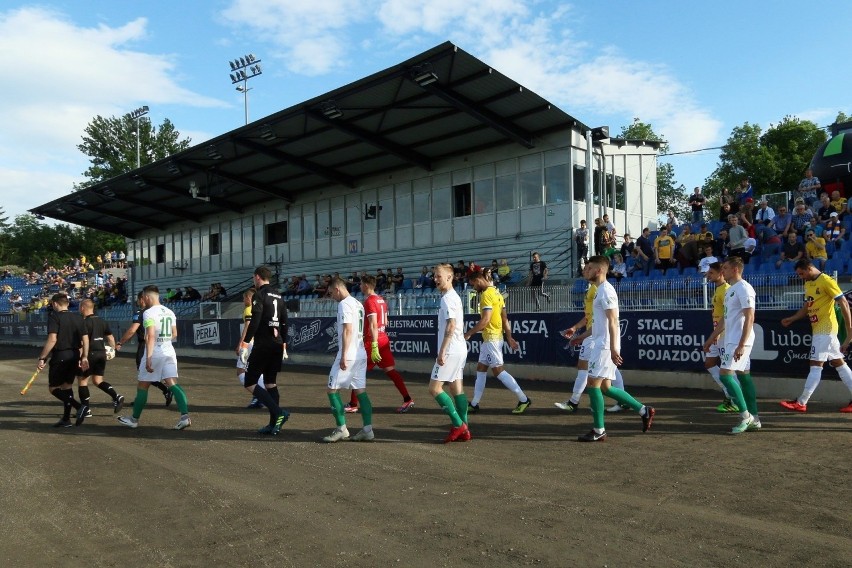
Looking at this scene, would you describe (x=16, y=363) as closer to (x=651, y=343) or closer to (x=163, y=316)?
(x=163, y=316)

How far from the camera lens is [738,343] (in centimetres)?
846

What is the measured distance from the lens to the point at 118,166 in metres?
80.1

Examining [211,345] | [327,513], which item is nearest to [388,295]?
[211,345]

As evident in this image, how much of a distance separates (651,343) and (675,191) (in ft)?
208

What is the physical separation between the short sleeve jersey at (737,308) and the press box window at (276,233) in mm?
31014

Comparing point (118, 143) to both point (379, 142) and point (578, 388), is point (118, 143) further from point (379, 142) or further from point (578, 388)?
point (578, 388)

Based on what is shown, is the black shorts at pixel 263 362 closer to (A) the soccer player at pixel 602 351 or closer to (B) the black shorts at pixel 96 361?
(B) the black shorts at pixel 96 361

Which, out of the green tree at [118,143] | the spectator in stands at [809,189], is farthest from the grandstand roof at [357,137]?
the green tree at [118,143]

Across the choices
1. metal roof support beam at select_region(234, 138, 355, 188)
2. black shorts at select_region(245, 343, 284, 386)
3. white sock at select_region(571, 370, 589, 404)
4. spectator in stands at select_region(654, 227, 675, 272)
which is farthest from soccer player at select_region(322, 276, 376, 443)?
metal roof support beam at select_region(234, 138, 355, 188)

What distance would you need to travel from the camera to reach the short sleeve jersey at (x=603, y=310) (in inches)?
318

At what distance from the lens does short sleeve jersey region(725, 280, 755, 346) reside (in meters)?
8.42

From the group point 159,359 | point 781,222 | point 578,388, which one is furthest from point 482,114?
point 159,359

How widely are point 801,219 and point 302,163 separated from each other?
20430 millimetres

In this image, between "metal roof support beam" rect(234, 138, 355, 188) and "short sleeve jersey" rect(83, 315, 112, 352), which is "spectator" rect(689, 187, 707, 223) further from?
"short sleeve jersey" rect(83, 315, 112, 352)
